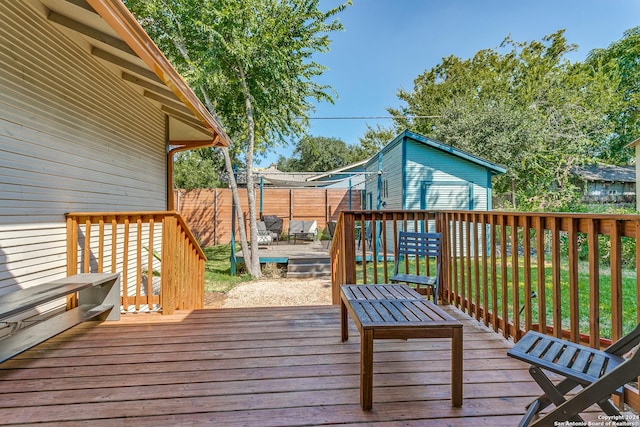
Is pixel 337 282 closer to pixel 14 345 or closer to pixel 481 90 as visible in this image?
pixel 14 345

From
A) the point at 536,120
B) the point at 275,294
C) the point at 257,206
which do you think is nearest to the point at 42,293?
the point at 275,294

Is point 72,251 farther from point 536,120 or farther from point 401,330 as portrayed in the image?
point 536,120

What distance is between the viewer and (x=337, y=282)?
157 inches

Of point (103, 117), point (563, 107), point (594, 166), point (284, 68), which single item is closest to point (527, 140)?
point (563, 107)

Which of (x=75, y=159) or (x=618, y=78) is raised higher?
(x=618, y=78)

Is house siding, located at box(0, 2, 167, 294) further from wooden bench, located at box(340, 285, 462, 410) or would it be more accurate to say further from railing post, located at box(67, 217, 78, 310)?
wooden bench, located at box(340, 285, 462, 410)

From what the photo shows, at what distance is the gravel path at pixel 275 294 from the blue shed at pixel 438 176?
371 centimetres

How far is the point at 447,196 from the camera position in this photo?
32.1 feet

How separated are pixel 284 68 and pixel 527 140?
9.57 metres

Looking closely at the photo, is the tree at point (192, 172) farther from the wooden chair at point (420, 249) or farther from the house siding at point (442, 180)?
the wooden chair at point (420, 249)

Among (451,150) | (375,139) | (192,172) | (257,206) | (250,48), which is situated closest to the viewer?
(250,48)

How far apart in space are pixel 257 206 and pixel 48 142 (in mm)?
9259

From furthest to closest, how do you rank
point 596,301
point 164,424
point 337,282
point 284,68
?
1. point 284,68
2. point 337,282
3. point 596,301
4. point 164,424

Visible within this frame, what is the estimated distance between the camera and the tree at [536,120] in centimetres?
1217
